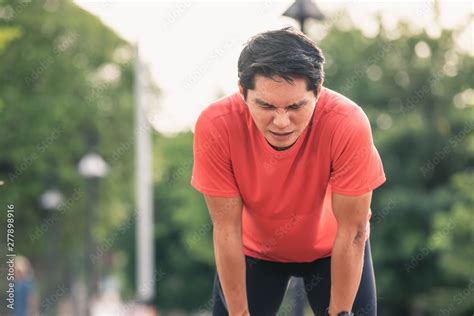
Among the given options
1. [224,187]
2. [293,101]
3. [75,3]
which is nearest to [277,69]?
[293,101]

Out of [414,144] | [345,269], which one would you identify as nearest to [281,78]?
[345,269]

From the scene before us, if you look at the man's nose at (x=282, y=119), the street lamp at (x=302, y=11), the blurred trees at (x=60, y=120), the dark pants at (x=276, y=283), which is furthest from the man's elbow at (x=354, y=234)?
the blurred trees at (x=60, y=120)

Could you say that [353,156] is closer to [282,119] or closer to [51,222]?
[282,119]

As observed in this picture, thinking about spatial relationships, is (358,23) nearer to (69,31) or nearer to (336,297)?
(69,31)

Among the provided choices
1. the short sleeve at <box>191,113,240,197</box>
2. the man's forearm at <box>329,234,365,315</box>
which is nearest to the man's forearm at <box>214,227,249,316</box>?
the short sleeve at <box>191,113,240,197</box>

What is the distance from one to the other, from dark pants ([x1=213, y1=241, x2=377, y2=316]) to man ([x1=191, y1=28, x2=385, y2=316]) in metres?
0.04

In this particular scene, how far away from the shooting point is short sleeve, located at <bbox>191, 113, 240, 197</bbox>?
4.09 meters

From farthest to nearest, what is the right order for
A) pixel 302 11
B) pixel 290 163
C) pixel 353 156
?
pixel 302 11, pixel 290 163, pixel 353 156

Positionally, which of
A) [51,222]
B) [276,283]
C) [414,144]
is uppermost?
[276,283]

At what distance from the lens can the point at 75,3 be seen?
97.8ft

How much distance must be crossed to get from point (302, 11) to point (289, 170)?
6491 mm

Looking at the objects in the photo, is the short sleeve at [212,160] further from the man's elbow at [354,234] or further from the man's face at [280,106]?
the man's elbow at [354,234]

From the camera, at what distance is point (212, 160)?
4.13 meters

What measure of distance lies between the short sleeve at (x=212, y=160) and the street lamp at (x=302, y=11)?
638 centimetres
